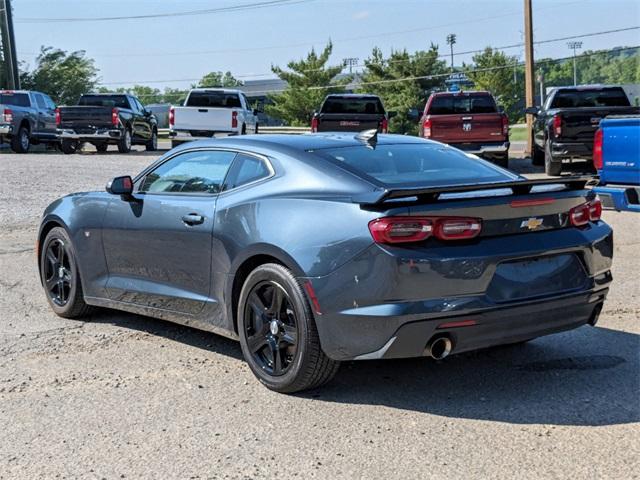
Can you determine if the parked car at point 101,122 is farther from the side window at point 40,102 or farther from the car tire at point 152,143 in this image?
the side window at point 40,102

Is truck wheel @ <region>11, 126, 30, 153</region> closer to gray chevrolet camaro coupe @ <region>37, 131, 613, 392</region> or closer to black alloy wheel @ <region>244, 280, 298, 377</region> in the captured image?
gray chevrolet camaro coupe @ <region>37, 131, 613, 392</region>

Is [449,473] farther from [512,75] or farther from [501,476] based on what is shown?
[512,75]

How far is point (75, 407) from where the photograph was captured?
453cm

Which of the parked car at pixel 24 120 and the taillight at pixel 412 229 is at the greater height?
the parked car at pixel 24 120

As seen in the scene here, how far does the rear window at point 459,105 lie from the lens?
19.6m

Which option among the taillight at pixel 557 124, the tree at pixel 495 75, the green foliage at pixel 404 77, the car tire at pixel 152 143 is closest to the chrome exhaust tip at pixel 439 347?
the taillight at pixel 557 124

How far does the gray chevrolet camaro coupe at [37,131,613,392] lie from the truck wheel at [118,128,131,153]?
20336 mm

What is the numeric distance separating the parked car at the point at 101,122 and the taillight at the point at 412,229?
21.7 m

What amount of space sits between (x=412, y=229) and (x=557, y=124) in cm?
1279

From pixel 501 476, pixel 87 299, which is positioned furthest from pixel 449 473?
pixel 87 299

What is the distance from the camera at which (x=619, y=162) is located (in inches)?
373

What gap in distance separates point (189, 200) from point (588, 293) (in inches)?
104

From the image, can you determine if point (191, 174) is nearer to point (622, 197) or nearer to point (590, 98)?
point (622, 197)

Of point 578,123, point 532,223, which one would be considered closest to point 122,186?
point 532,223
